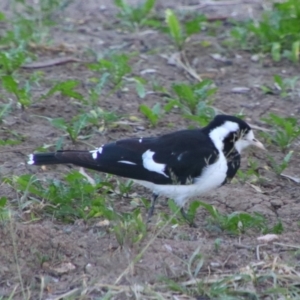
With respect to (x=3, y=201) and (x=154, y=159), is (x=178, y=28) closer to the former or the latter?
(x=154, y=159)

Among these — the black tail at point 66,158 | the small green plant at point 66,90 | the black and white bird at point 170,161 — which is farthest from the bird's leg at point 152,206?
the small green plant at point 66,90

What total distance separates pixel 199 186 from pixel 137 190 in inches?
29.4

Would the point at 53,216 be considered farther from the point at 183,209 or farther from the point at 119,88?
the point at 119,88

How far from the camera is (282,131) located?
6871 mm

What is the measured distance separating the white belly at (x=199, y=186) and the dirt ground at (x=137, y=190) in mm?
183

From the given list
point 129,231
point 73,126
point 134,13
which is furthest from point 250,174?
point 134,13

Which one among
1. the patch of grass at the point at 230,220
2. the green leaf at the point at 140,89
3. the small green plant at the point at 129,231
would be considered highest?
the small green plant at the point at 129,231

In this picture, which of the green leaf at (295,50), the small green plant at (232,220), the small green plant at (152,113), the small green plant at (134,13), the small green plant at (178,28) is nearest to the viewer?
the small green plant at (232,220)

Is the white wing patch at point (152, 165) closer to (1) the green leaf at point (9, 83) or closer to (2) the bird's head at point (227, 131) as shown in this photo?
(2) the bird's head at point (227, 131)

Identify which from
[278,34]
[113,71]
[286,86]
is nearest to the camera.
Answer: [113,71]

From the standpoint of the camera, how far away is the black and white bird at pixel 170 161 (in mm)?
5629

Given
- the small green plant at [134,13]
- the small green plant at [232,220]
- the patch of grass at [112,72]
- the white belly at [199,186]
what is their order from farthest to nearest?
the small green plant at [134,13]
the patch of grass at [112,72]
the white belly at [199,186]
the small green plant at [232,220]

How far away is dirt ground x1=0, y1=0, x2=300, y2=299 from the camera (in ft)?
15.1

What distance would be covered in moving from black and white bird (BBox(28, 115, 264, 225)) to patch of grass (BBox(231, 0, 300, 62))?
290 centimetres
